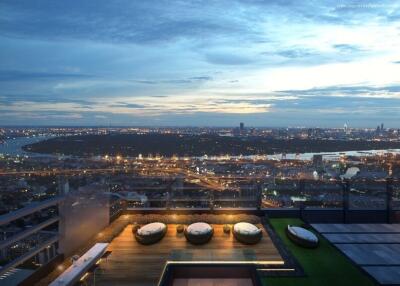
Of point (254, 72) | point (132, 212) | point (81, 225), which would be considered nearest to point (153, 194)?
point (132, 212)

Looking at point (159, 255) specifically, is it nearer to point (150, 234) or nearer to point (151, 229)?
point (150, 234)

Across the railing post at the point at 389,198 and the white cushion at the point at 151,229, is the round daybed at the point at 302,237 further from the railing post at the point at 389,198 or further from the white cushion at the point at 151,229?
the railing post at the point at 389,198

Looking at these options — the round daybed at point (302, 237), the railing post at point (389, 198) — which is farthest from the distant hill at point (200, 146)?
the round daybed at point (302, 237)

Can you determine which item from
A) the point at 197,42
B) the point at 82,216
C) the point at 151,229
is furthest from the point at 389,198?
the point at 197,42

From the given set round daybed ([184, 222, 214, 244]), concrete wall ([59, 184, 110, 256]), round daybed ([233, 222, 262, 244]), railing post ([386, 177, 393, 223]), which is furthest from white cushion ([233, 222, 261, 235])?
railing post ([386, 177, 393, 223])

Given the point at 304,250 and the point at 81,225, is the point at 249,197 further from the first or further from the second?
the point at 81,225

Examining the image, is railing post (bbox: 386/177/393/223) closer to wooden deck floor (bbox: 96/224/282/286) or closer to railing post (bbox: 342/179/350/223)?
railing post (bbox: 342/179/350/223)
